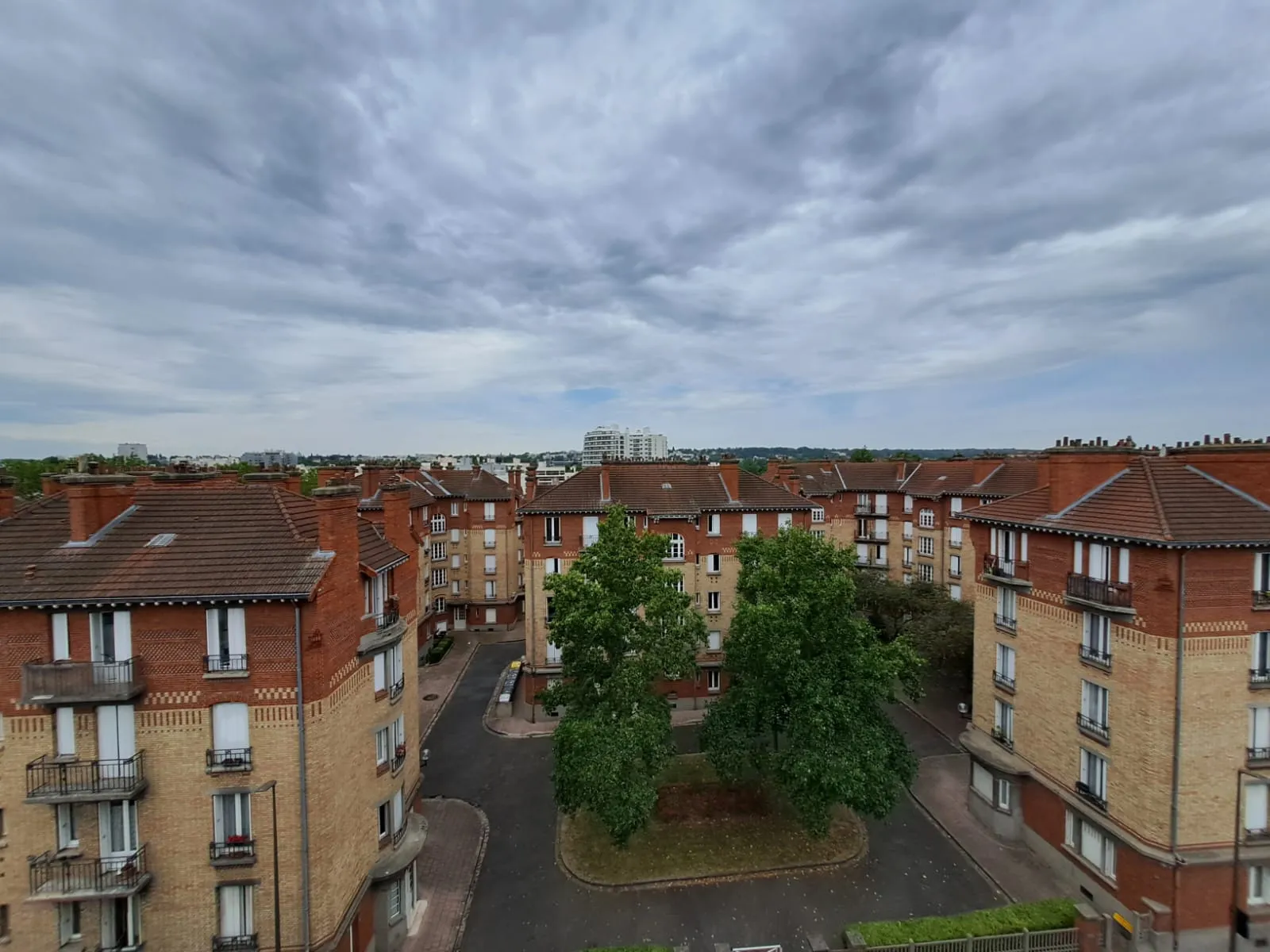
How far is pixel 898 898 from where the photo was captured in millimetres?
21125

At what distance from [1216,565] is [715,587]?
904 inches

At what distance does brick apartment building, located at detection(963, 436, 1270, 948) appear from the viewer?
18.4 metres

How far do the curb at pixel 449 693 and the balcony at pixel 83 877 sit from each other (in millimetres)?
14427

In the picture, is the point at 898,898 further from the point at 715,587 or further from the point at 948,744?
the point at 715,587

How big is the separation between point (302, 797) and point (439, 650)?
109 feet

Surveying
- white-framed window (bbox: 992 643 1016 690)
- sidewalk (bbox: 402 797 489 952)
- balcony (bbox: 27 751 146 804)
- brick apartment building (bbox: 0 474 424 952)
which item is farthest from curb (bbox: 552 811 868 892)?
balcony (bbox: 27 751 146 804)

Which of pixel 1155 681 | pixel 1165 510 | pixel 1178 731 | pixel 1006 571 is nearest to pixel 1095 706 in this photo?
pixel 1178 731

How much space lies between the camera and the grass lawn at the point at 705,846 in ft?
73.7

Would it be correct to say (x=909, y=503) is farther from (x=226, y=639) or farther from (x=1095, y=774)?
(x=226, y=639)

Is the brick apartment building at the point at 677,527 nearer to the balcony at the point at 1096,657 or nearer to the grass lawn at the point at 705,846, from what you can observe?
the grass lawn at the point at 705,846

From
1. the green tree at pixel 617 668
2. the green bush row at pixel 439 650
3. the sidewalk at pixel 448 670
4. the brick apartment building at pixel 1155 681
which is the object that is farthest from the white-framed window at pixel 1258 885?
the green bush row at pixel 439 650

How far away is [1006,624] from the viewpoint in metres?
24.9

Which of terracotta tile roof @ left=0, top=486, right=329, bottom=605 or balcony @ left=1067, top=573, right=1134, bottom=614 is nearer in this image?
terracotta tile roof @ left=0, top=486, right=329, bottom=605

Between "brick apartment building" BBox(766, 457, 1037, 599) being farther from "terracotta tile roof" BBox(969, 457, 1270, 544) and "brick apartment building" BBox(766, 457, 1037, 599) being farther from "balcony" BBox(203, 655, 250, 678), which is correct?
"balcony" BBox(203, 655, 250, 678)
